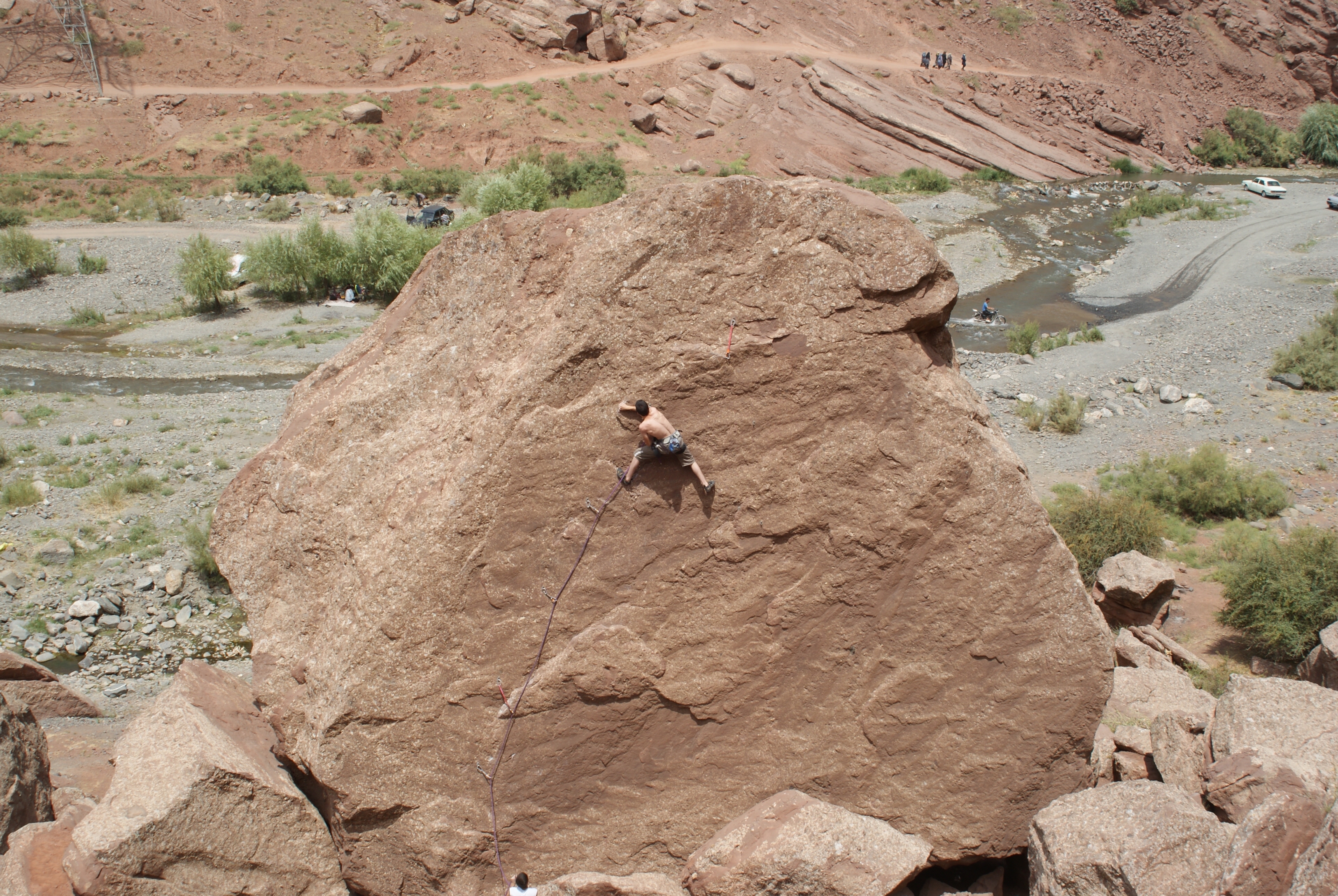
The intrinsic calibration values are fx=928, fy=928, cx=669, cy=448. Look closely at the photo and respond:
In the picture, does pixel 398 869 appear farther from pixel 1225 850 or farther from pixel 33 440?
pixel 33 440

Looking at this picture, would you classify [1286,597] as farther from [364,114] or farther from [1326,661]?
[364,114]

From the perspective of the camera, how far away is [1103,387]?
23.5m

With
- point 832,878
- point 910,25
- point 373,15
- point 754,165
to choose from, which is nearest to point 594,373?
point 832,878

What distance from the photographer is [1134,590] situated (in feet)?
44.4

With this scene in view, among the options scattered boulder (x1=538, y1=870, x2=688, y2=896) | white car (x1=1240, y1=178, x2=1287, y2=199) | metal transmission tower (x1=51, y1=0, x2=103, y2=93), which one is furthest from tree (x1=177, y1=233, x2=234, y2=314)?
white car (x1=1240, y1=178, x2=1287, y2=199)

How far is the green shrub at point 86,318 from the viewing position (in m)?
29.7

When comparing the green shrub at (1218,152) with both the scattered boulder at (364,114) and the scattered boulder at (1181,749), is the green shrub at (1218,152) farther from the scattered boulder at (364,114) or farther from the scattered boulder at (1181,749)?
the scattered boulder at (1181,749)

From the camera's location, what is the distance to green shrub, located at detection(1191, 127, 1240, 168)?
55406mm

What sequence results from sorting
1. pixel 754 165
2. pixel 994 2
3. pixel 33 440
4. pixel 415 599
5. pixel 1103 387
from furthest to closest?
pixel 994 2 < pixel 754 165 < pixel 1103 387 < pixel 33 440 < pixel 415 599

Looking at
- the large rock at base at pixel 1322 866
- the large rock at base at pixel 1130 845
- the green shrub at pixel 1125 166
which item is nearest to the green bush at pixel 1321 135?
the green shrub at pixel 1125 166

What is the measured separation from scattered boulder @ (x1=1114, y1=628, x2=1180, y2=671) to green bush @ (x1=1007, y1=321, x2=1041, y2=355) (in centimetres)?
1574

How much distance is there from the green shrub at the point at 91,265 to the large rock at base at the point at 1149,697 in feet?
115

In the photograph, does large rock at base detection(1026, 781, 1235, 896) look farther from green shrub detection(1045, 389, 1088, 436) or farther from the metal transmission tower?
the metal transmission tower

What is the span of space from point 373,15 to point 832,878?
57.8 m
